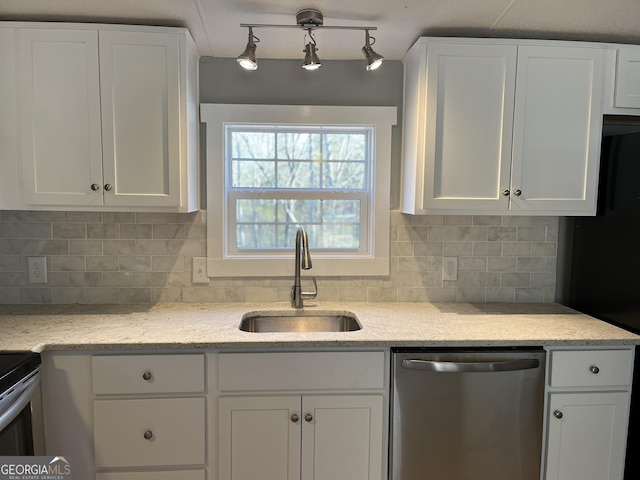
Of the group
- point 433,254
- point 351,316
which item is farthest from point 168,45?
point 433,254

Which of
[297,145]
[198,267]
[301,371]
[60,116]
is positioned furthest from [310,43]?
[301,371]

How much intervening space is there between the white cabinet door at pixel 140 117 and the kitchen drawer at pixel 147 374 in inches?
25.9

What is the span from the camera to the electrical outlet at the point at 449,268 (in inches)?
89.9

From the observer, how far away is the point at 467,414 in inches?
66.9

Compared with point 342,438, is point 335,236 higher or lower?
higher

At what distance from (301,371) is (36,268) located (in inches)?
58.4

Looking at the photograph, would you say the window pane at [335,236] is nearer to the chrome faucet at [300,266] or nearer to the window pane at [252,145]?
the chrome faucet at [300,266]

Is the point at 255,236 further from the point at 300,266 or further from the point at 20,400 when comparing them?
the point at 20,400

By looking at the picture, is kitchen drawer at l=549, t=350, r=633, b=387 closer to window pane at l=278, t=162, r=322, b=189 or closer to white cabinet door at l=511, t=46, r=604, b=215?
white cabinet door at l=511, t=46, r=604, b=215

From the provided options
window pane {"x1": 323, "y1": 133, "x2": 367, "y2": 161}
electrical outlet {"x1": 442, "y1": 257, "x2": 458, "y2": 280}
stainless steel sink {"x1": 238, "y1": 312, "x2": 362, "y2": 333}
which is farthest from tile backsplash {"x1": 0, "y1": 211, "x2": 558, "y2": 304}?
window pane {"x1": 323, "y1": 133, "x2": 367, "y2": 161}

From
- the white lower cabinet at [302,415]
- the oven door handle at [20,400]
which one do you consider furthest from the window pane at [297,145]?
the oven door handle at [20,400]

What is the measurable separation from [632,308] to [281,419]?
61.0 inches

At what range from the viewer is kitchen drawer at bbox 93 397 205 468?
165cm

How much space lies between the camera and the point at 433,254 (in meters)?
2.28
